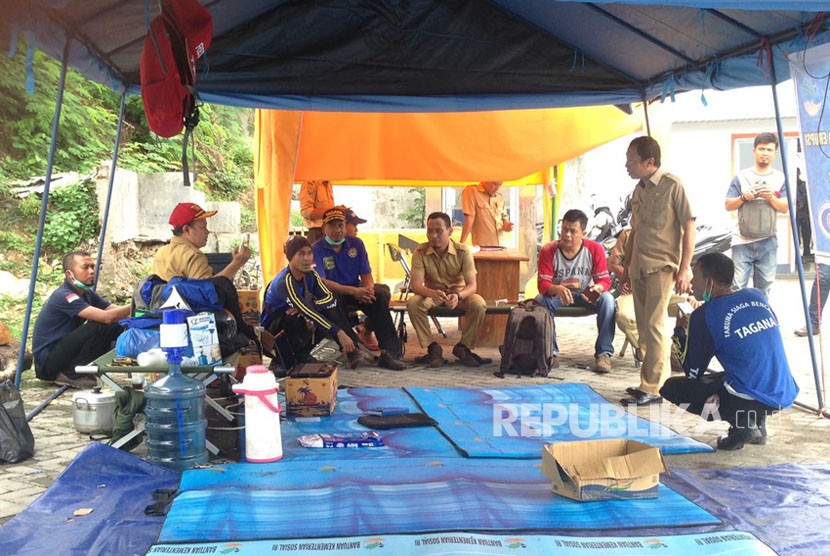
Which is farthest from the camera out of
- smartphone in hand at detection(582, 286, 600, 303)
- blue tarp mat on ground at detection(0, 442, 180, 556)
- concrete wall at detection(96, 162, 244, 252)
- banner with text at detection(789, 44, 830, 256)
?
concrete wall at detection(96, 162, 244, 252)

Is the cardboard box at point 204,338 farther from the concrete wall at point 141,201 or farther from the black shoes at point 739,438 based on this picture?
the concrete wall at point 141,201

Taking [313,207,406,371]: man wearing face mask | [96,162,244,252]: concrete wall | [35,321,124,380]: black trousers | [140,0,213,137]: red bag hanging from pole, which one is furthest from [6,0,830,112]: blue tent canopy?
[96,162,244,252]: concrete wall

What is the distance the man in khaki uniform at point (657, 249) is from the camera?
5242 millimetres

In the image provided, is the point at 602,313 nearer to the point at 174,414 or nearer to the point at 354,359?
the point at 354,359

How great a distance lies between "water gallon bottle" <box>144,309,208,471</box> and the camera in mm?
3922

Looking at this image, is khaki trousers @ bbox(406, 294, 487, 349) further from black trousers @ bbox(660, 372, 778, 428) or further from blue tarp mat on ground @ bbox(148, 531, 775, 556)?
blue tarp mat on ground @ bbox(148, 531, 775, 556)

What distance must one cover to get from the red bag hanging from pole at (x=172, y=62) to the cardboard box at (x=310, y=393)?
167 centimetres

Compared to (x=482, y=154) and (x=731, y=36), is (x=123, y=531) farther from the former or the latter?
(x=482, y=154)

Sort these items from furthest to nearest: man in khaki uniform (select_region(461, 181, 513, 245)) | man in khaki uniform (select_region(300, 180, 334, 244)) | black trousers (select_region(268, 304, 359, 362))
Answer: man in khaki uniform (select_region(461, 181, 513, 245)) → man in khaki uniform (select_region(300, 180, 334, 244)) → black trousers (select_region(268, 304, 359, 362))

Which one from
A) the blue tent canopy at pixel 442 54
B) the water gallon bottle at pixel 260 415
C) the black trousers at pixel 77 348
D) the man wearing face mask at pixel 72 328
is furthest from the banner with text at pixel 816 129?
the black trousers at pixel 77 348

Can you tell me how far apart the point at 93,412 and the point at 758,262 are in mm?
5655

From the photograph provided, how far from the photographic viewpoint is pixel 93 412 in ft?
14.8

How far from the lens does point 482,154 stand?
9.03 metres

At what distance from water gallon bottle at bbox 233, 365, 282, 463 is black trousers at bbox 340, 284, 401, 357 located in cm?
291
